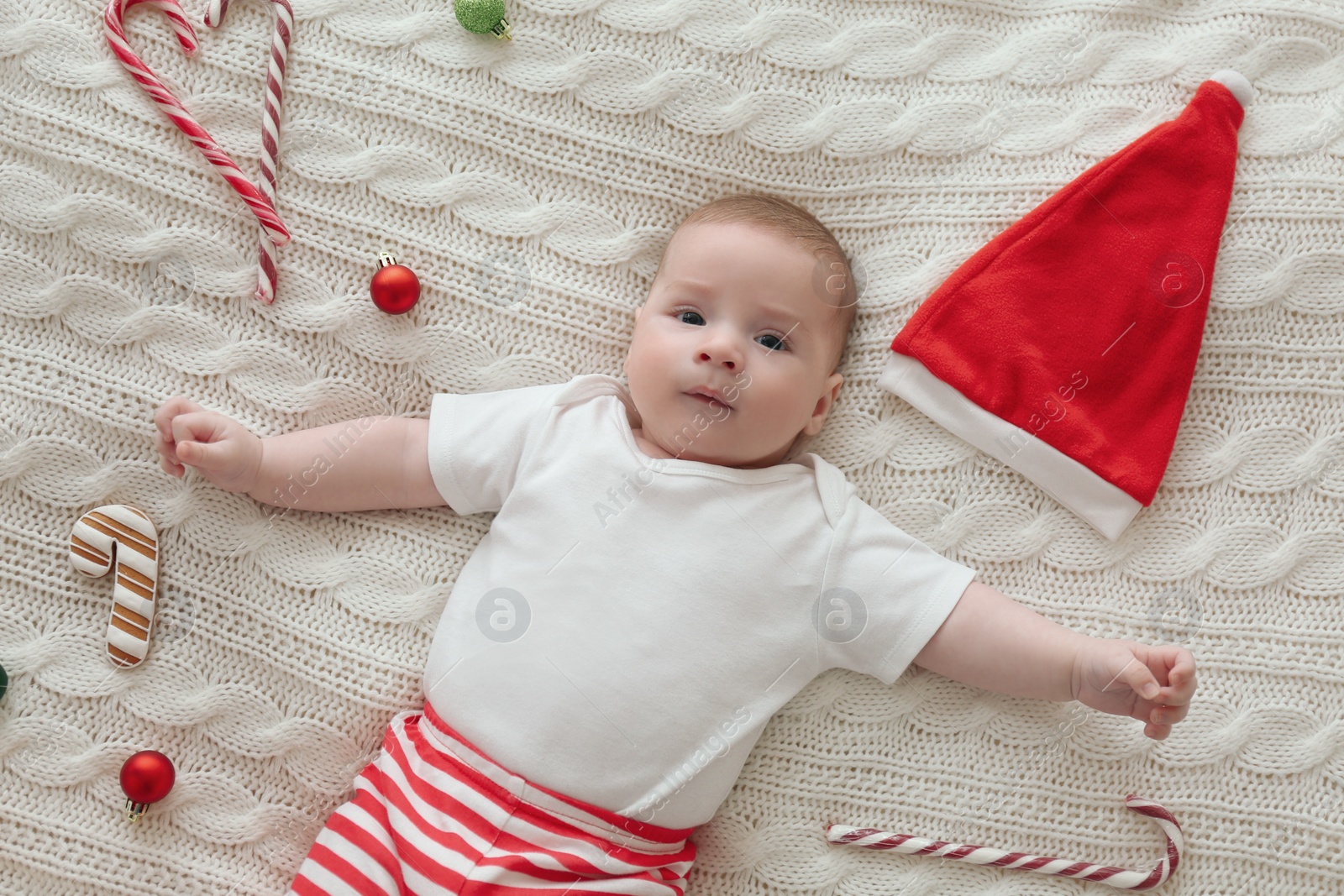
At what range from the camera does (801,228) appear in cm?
129

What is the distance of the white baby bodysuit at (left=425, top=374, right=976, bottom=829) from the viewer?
1.19 metres

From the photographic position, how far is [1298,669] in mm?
1293

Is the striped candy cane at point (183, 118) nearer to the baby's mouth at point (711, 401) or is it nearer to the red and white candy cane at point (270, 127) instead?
the red and white candy cane at point (270, 127)

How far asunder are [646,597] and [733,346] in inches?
12.6

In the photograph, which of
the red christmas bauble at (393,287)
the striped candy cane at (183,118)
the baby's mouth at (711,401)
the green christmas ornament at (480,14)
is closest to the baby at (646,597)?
the baby's mouth at (711,401)

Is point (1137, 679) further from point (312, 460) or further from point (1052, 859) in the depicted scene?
point (312, 460)

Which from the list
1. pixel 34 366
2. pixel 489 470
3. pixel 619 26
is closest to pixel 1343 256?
pixel 619 26

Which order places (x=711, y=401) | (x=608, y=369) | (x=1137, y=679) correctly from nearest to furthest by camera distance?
(x=1137, y=679) < (x=711, y=401) < (x=608, y=369)

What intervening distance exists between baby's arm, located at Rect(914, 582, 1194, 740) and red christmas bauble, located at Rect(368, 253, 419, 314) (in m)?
0.80

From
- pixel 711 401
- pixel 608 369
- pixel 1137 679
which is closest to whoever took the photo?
pixel 1137 679

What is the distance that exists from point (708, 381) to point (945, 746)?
0.57 metres

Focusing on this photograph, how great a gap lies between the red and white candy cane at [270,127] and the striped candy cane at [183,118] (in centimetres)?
2

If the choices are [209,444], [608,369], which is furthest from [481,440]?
[209,444]

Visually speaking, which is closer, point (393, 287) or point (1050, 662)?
point (1050, 662)
